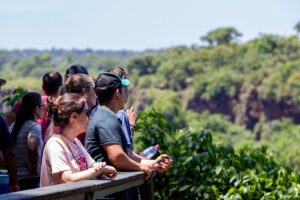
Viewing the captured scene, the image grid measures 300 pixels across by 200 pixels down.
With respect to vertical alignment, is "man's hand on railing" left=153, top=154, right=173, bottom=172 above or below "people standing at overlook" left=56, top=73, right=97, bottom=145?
below

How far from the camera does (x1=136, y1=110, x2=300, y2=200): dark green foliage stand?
6.29 metres

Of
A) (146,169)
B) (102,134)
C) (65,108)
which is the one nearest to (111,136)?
(102,134)

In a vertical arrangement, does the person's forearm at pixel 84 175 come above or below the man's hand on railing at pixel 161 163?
above

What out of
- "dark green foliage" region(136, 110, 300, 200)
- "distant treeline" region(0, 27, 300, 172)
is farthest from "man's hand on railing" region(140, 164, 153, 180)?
"distant treeline" region(0, 27, 300, 172)

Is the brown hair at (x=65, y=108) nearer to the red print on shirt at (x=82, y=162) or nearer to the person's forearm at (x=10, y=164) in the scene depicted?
the red print on shirt at (x=82, y=162)

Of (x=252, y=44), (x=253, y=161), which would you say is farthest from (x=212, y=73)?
(x=253, y=161)

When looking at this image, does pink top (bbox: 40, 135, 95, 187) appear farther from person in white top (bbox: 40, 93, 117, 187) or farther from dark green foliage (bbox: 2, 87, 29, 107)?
dark green foliage (bbox: 2, 87, 29, 107)

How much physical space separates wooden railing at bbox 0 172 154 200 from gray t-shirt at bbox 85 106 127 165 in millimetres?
215

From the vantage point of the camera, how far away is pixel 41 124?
18.3ft

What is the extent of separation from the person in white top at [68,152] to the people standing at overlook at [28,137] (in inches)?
51.9

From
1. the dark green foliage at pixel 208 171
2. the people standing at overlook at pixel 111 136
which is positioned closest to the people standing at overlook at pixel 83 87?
the people standing at overlook at pixel 111 136

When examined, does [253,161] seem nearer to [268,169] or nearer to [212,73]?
[268,169]

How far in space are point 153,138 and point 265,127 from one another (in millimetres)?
80075

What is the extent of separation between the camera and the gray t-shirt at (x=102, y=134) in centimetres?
388
